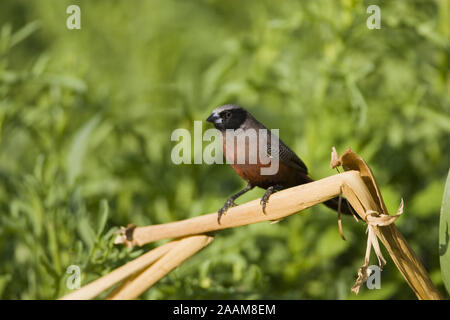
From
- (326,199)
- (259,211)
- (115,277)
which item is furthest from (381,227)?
(115,277)

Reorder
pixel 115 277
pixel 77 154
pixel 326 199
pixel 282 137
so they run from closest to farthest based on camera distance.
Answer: pixel 326 199, pixel 115 277, pixel 77 154, pixel 282 137

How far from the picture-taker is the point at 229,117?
1.97m

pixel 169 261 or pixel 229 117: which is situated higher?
pixel 229 117

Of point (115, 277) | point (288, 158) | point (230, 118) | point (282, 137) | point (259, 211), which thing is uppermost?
point (282, 137)

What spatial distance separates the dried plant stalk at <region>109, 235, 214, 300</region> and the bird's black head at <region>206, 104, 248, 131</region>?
50cm

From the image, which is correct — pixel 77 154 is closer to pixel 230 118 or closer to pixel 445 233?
pixel 230 118

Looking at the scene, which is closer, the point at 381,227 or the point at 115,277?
the point at 381,227

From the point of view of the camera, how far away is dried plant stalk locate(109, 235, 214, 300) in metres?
1.60

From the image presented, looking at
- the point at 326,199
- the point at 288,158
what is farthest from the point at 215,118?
the point at 326,199

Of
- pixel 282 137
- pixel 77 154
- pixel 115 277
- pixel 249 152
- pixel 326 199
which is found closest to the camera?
pixel 326 199

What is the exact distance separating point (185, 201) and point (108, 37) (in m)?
1.99

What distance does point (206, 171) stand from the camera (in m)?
2.99
